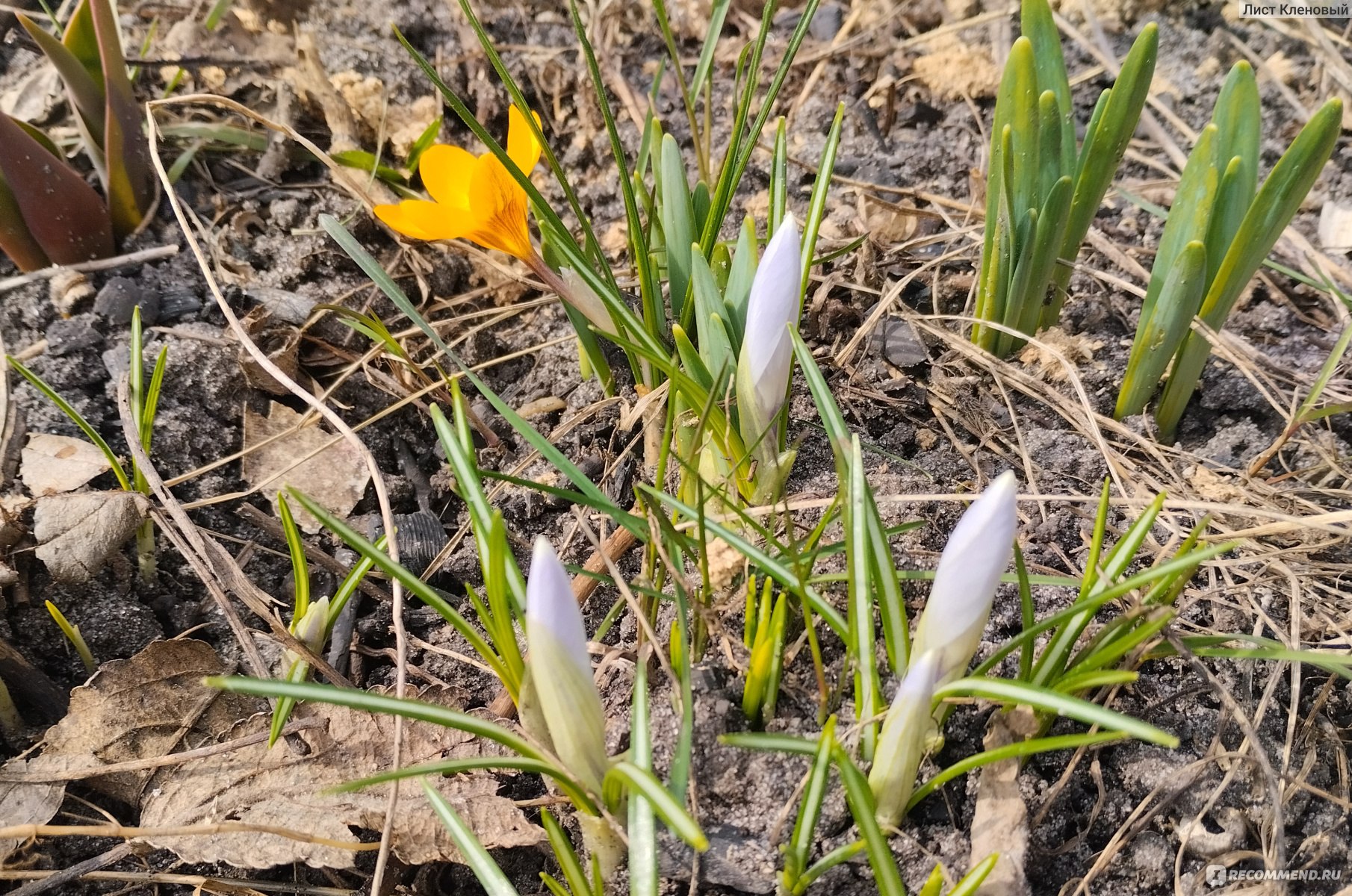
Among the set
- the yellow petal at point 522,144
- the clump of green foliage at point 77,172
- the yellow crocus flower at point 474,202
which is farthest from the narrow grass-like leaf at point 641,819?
the clump of green foliage at point 77,172

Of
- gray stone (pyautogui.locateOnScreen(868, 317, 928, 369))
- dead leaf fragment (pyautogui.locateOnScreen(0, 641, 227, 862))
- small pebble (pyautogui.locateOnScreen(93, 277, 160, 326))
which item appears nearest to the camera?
dead leaf fragment (pyautogui.locateOnScreen(0, 641, 227, 862))

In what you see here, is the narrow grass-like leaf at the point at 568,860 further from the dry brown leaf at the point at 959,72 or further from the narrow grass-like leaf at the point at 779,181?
the dry brown leaf at the point at 959,72

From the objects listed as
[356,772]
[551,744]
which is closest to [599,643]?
[551,744]

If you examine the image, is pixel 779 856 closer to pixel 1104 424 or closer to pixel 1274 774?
pixel 1274 774

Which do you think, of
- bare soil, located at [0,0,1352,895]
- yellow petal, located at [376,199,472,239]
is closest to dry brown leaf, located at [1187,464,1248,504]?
bare soil, located at [0,0,1352,895]

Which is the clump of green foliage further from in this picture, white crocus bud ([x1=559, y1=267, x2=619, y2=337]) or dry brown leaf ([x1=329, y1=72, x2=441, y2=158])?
white crocus bud ([x1=559, y1=267, x2=619, y2=337])

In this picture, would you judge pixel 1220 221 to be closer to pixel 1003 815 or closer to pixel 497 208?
pixel 1003 815
